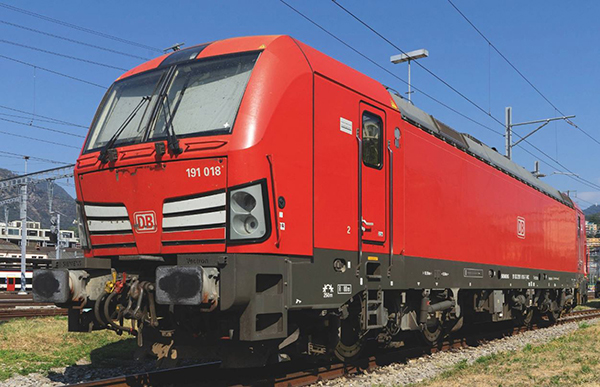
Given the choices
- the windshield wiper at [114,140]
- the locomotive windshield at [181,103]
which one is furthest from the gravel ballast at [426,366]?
the windshield wiper at [114,140]

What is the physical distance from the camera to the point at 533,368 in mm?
9883

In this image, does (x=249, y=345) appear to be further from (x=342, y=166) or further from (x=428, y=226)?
(x=428, y=226)

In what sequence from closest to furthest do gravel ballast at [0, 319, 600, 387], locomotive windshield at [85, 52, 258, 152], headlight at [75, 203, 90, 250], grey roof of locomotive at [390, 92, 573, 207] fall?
1. locomotive windshield at [85, 52, 258, 152]
2. headlight at [75, 203, 90, 250]
3. gravel ballast at [0, 319, 600, 387]
4. grey roof of locomotive at [390, 92, 573, 207]

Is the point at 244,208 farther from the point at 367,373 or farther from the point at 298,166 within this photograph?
the point at 367,373

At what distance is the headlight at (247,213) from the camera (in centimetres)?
640

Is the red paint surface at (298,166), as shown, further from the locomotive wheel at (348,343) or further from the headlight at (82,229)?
the locomotive wheel at (348,343)

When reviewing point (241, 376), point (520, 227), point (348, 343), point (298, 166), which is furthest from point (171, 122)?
point (520, 227)

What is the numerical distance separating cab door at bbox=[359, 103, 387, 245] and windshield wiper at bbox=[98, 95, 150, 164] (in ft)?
9.39

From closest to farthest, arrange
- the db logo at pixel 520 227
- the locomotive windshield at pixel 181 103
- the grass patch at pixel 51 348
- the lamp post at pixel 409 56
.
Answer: the locomotive windshield at pixel 181 103 < the grass patch at pixel 51 348 < the db logo at pixel 520 227 < the lamp post at pixel 409 56

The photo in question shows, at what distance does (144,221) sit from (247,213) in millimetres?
1314

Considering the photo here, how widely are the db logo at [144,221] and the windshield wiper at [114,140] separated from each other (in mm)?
778

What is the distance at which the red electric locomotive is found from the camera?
21.1 ft

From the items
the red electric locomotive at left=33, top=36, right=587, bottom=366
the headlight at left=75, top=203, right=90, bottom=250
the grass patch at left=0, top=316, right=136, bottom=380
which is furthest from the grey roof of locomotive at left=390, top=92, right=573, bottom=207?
the grass patch at left=0, top=316, right=136, bottom=380

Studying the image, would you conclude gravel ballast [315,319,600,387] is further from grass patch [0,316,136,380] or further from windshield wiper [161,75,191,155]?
grass patch [0,316,136,380]
